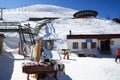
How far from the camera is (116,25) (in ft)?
172

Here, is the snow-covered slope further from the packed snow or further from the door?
the door

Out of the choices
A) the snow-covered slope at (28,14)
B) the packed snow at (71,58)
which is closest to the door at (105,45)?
the packed snow at (71,58)

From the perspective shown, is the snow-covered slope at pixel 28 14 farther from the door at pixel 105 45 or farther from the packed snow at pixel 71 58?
the door at pixel 105 45

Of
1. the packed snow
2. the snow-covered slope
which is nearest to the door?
the packed snow

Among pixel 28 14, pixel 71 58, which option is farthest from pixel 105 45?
pixel 28 14

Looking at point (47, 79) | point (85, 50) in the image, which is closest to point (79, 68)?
point (47, 79)

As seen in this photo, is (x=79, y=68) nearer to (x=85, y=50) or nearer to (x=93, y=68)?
(x=93, y=68)

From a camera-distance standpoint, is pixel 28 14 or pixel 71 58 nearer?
pixel 71 58

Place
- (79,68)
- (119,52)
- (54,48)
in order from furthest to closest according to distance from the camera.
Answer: (54,48)
(119,52)
(79,68)

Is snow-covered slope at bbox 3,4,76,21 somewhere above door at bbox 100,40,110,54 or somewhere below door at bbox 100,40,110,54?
above

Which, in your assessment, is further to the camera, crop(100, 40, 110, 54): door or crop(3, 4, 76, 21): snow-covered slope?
crop(3, 4, 76, 21): snow-covered slope

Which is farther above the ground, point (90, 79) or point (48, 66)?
point (48, 66)

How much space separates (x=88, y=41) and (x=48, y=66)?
2207cm

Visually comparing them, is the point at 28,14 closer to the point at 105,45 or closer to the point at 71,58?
the point at 105,45
